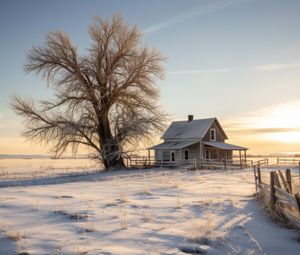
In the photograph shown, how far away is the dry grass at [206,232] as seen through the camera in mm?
8008

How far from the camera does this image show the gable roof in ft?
142

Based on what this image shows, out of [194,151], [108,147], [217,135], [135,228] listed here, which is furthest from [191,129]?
[135,228]

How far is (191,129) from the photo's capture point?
148 ft

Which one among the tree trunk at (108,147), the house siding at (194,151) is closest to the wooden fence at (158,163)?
the house siding at (194,151)

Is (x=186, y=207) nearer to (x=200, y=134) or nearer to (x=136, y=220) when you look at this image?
(x=136, y=220)

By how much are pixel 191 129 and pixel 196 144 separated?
233 centimetres

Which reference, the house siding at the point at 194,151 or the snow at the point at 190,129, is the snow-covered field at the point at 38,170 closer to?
the snow at the point at 190,129

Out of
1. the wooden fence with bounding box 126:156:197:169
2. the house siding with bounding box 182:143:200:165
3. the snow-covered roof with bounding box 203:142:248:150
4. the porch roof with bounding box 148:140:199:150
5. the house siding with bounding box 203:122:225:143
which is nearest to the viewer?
the wooden fence with bounding box 126:156:197:169

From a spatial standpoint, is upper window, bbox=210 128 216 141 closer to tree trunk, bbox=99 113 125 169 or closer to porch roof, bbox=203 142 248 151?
porch roof, bbox=203 142 248 151

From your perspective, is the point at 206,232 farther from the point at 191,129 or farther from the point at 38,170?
the point at 38,170

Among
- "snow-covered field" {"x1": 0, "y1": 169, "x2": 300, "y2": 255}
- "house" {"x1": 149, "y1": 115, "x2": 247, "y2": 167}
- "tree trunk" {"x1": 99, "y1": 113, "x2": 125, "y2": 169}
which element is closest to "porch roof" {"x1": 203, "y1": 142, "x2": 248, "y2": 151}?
"house" {"x1": 149, "y1": 115, "x2": 247, "y2": 167}

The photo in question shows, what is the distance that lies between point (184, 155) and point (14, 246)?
123 ft

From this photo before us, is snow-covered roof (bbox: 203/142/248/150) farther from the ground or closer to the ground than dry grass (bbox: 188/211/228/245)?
farther from the ground

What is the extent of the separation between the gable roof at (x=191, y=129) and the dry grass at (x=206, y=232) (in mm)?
33089
